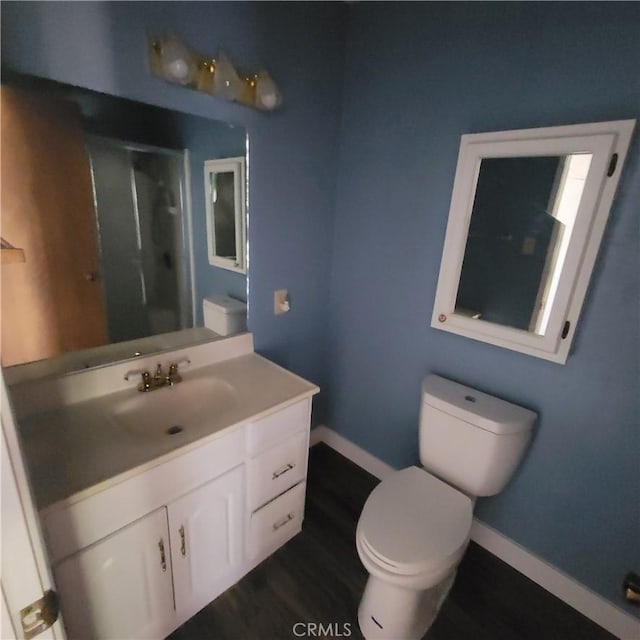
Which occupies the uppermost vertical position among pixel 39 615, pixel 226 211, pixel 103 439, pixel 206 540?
pixel 226 211

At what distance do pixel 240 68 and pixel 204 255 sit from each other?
71cm

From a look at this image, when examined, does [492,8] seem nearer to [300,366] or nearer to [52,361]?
[300,366]

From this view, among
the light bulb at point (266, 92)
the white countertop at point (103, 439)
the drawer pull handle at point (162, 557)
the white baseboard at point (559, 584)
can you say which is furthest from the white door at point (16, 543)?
the white baseboard at point (559, 584)

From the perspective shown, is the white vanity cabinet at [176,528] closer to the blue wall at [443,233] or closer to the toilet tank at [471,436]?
the toilet tank at [471,436]

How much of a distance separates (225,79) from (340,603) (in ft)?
6.60

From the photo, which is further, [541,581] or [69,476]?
[541,581]

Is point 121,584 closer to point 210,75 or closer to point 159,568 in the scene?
point 159,568

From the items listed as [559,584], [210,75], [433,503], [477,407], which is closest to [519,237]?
[477,407]

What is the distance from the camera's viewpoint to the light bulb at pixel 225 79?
1.25 meters

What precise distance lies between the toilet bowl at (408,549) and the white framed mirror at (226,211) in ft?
3.74

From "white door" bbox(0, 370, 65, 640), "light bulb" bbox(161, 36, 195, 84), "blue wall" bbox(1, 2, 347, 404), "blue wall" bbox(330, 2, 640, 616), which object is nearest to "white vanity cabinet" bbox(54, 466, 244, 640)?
"white door" bbox(0, 370, 65, 640)

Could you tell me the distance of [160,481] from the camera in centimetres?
104

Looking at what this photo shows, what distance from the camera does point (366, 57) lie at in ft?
5.37

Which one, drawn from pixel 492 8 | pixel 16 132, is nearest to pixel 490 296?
pixel 492 8
